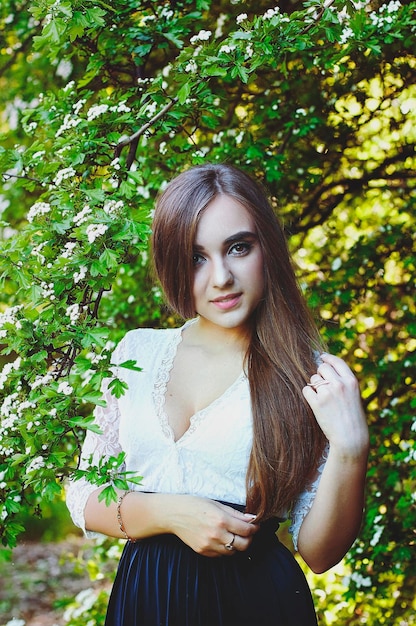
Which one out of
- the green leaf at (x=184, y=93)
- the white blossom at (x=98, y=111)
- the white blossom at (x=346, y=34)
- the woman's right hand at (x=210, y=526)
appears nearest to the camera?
the woman's right hand at (x=210, y=526)

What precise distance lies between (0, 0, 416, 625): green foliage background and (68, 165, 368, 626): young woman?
0.50ft

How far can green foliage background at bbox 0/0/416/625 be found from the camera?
1683 millimetres

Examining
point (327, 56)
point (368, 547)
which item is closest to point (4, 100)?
point (327, 56)

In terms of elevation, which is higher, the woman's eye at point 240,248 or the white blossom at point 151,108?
the white blossom at point 151,108

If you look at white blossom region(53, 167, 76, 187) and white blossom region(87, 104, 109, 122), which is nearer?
white blossom region(53, 167, 76, 187)

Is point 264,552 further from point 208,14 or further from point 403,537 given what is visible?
point 208,14

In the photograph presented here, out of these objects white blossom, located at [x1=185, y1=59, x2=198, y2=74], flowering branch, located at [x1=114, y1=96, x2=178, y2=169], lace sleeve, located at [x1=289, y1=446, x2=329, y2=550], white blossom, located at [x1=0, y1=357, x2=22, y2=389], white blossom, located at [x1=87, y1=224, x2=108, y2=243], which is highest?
white blossom, located at [x1=185, y1=59, x2=198, y2=74]

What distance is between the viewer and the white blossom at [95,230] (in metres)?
1.60

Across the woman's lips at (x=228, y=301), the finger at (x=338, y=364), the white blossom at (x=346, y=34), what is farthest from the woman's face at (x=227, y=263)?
the white blossom at (x=346, y=34)

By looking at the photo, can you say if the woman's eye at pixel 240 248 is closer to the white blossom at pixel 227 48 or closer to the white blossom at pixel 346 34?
the white blossom at pixel 227 48

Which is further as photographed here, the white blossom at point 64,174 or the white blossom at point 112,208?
the white blossom at point 64,174

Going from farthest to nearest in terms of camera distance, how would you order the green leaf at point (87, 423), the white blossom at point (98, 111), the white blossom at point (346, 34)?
the white blossom at point (346, 34) < the white blossom at point (98, 111) < the green leaf at point (87, 423)

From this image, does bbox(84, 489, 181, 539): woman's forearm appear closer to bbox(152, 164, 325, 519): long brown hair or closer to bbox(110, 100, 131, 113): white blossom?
bbox(152, 164, 325, 519): long brown hair

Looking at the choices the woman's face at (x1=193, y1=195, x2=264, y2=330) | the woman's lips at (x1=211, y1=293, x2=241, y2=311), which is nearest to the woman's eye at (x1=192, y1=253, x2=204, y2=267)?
the woman's face at (x1=193, y1=195, x2=264, y2=330)
